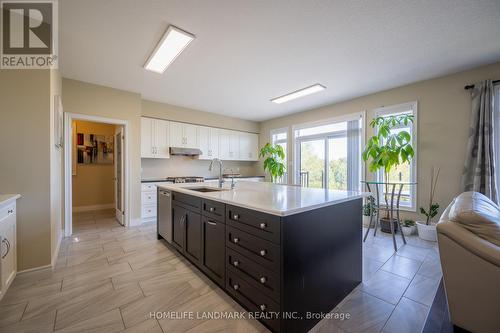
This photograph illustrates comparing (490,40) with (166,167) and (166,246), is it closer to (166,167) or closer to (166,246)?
(166,246)

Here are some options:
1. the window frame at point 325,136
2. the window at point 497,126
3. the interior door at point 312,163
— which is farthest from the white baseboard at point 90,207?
the window at point 497,126

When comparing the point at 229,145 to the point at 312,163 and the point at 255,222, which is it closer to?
the point at 312,163

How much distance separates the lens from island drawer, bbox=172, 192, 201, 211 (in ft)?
7.25

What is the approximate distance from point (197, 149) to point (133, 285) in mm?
3632

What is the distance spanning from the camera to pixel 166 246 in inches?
118

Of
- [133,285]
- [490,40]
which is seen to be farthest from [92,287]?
[490,40]

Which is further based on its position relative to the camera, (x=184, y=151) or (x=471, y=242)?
(x=184, y=151)

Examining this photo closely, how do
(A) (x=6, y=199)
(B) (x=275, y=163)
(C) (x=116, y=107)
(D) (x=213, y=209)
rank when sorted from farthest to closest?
(B) (x=275, y=163)
(C) (x=116, y=107)
(D) (x=213, y=209)
(A) (x=6, y=199)

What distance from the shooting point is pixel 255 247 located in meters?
1.49

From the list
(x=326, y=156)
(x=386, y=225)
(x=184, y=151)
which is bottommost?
(x=386, y=225)

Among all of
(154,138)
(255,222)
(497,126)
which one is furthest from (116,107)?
(497,126)

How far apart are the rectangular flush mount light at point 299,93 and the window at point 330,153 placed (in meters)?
1.14

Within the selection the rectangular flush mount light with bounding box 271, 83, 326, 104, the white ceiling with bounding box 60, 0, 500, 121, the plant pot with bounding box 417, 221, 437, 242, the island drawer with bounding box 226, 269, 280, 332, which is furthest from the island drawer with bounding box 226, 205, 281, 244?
the plant pot with bounding box 417, 221, 437, 242

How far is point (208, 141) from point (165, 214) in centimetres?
290
